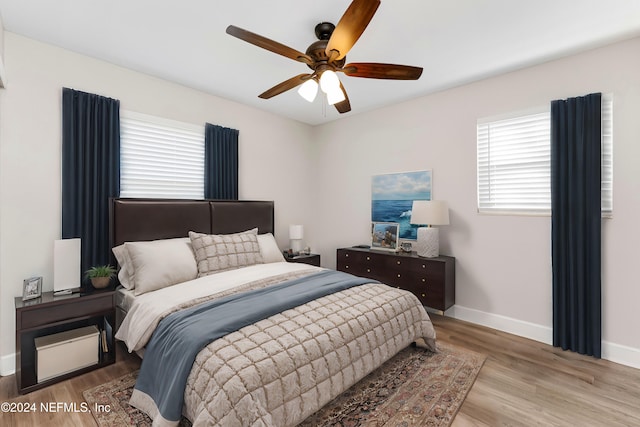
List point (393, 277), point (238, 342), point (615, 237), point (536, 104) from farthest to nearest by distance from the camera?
point (393, 277) < point (536, 104) < point (615, 237) < point (238, 342)

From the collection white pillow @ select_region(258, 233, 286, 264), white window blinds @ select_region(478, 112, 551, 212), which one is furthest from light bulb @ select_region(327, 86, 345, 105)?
white window blinds @ select_region(478, 112, 551, 212)

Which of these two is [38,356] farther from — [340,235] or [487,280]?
[487,280]

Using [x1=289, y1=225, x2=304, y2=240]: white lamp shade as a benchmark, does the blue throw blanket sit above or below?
below

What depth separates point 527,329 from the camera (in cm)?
312

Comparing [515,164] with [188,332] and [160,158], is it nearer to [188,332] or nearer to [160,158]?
[188,332]

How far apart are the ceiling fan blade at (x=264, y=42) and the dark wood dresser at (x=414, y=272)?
2.47 metres

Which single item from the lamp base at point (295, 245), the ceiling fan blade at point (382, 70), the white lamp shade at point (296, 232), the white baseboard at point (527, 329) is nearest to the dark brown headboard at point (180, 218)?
the white lamp shade at point (296, 232)

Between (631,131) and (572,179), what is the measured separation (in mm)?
552

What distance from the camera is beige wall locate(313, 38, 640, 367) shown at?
8.57 feet

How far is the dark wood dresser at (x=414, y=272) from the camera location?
3.36m

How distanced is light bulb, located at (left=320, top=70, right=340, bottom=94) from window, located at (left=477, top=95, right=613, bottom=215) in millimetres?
2163

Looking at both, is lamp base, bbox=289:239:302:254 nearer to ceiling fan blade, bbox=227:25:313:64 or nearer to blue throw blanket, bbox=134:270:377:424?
blue throw blanket, bbox=134:270:377:424

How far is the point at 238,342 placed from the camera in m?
1.69

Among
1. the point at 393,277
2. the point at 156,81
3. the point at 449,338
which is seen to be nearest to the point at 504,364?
the point at 449,338
